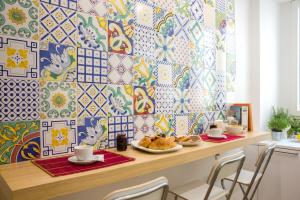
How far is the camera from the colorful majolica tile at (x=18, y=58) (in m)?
1.10

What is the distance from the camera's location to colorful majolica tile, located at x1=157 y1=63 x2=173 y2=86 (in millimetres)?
1751

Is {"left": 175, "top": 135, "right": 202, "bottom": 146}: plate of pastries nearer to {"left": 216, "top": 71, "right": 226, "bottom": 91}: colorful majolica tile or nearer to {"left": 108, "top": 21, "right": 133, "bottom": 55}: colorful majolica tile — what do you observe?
{"left": 108, "top": 21, "right": 133, "bottom": 55}: colorful majolica tile

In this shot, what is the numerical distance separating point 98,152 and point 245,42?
1.99 m

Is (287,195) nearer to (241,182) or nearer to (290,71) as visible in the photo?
(241,182)

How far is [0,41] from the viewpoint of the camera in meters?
1.09

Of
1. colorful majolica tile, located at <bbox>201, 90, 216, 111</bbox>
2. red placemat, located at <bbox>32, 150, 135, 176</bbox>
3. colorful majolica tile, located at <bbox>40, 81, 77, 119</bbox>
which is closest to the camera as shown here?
red placemat, located at <bbox>32, 150, 135, 176</bbox>

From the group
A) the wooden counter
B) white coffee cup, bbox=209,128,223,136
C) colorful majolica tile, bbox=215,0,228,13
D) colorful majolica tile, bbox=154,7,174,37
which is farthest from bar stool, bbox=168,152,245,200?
colorful majolica tile, bbox=215,0,228,13

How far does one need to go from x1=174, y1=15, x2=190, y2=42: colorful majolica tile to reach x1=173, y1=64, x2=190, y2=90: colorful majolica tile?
0.23 metres

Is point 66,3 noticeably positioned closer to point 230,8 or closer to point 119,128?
point 119,128

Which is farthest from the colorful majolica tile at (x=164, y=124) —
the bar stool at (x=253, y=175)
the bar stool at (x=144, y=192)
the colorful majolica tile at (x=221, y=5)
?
the colorful majolica tile at (x=221, y=5)

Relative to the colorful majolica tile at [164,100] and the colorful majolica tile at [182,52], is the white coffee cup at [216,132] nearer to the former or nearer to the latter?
the colorful majolica tile at [164,100]

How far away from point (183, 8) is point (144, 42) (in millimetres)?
528

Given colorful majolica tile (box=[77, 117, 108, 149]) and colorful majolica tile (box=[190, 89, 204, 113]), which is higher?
colorful majolica tile (box=[190, 89, 204, 113])

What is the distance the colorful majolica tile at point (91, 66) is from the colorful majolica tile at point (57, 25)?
9 cm
